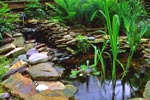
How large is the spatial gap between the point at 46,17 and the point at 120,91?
122 inches

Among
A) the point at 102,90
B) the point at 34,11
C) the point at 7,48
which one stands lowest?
the point at 102,90

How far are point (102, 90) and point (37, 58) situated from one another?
105cm

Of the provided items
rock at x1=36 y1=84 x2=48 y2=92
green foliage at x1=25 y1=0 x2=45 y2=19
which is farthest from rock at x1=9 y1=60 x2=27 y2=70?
green foliage at x1=25 y1=0 x2=45 y2=19

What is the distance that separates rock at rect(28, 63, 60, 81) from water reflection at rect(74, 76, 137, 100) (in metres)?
0.32

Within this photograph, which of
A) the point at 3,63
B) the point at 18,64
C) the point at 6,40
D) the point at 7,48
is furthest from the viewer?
the point at 6,40

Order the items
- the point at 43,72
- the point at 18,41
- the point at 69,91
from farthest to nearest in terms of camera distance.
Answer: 1. the point at 18,41
2. the point at 43,72
3. the point at 69,91

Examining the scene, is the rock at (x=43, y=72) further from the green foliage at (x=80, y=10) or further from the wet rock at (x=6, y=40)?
the green foliage at (x=80, y=10)

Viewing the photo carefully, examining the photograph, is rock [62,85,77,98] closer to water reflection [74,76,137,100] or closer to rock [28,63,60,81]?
water reflection [74,76,137,100]

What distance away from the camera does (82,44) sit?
172 inches

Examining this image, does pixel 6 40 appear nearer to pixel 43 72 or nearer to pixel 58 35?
pixel 58 35

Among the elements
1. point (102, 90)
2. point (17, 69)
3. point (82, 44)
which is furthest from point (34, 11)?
point (102, 90)

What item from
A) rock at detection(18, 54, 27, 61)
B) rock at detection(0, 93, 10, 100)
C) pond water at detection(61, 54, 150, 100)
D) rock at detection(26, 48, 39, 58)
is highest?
rock at detection(26, 48, 39, 58)

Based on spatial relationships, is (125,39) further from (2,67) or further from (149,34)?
(2,67)

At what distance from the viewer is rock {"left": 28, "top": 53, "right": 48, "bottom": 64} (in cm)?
393
